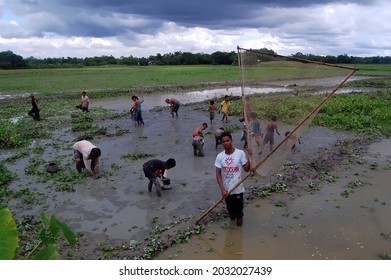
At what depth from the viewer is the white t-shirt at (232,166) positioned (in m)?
5.91

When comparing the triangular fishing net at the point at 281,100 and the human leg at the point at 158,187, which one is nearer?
the triangular fishing net at the point at 281,100

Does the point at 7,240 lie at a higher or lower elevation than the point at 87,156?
higher

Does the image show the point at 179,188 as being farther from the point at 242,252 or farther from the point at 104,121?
the point at 104,121

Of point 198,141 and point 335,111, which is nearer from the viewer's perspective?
point 198,141

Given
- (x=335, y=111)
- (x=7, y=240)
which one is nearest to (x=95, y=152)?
(x=7, y=240)

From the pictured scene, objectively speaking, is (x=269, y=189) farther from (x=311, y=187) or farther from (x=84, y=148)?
(x=84, y=148)

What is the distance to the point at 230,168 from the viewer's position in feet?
19.5

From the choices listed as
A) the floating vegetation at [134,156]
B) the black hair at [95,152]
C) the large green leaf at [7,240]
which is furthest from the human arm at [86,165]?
the large green leaf at [7,240]

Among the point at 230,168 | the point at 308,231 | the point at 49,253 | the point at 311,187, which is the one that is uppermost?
the point at 49,253

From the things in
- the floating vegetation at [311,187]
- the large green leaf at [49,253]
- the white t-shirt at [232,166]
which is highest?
the large green leaf at [49,253]

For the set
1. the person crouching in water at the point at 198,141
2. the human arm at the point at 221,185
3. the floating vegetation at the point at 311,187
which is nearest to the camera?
the human arm at the point at 221,185

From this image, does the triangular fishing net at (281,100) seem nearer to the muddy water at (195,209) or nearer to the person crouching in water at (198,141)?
the muddy water at (195,209)

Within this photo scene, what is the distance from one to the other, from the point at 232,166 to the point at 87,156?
173 inches

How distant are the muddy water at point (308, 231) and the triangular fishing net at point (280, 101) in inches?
43.7
